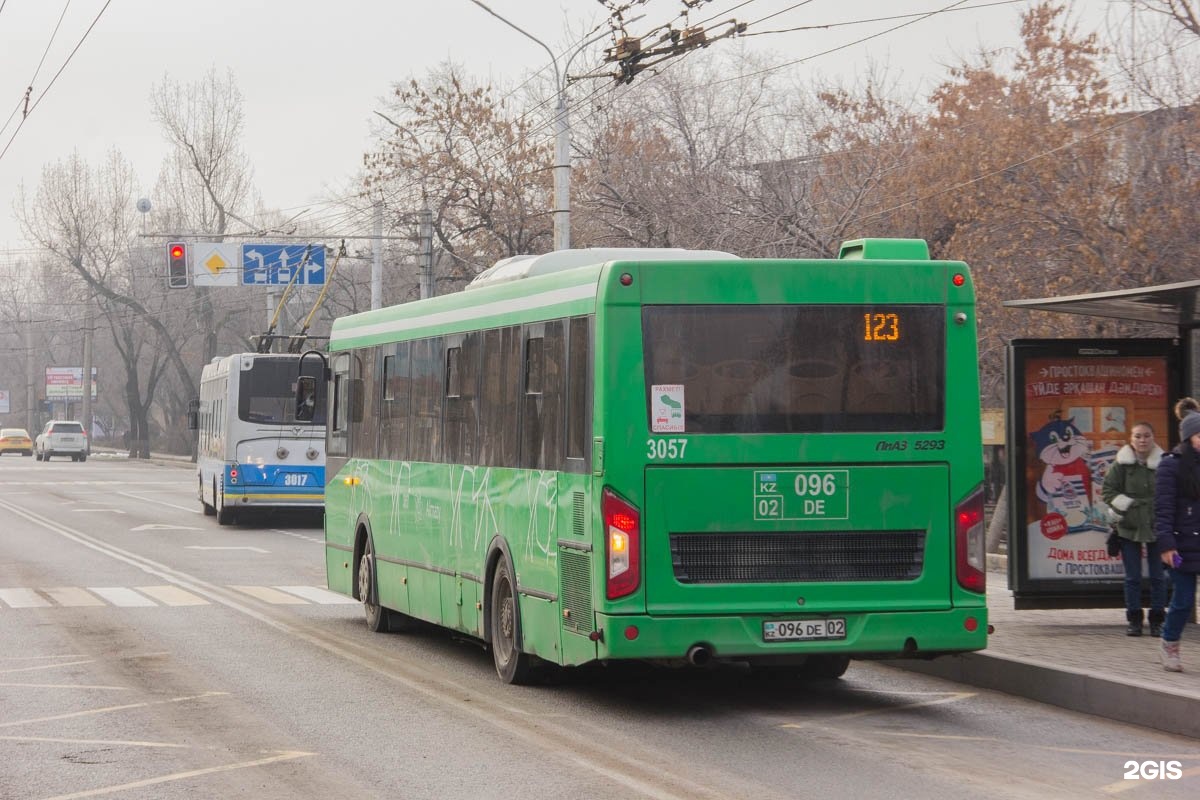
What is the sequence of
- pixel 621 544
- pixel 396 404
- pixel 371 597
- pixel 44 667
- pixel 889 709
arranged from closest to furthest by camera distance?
pixel 621 544, pixel 889 709, pixel 44 667, pixel 396 404, pixel 371 597

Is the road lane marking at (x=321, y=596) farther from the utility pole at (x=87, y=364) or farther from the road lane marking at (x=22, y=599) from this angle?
the utility pole at (x=87, y=364)

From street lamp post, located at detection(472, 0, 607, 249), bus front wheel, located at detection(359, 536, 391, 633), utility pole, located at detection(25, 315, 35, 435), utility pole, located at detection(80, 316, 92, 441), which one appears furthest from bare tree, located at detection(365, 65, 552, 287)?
utility pole, located at detection(25, 315, 35, 435)

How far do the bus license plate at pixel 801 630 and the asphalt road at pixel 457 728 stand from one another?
0.48m

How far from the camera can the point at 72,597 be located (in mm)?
18156

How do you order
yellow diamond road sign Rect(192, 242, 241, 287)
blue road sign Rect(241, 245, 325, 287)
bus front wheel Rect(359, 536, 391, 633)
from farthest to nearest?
yellow diamond road sign Rect(192, 242, 241, 287), blue road sign Rect(241, 245, 325, 287), bus front wheel Rect(359, 536, 391, 633)

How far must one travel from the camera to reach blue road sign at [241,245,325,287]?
57.6 meters

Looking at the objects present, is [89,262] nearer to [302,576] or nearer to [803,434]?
[302,576]

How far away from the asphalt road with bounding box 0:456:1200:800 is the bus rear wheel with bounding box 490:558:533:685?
17cm

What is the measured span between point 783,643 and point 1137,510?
4.04 metres

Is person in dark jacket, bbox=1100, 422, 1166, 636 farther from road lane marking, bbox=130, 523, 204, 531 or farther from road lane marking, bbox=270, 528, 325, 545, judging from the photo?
road lane marking, bbox=130, 523, 204, 531

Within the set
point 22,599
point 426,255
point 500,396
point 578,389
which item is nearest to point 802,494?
point 578,389

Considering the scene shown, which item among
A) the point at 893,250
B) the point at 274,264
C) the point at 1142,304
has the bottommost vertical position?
the point at 1142,304

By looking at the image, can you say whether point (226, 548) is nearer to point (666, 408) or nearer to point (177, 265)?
point (666, 408)

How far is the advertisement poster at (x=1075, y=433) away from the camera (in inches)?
Result: 536
